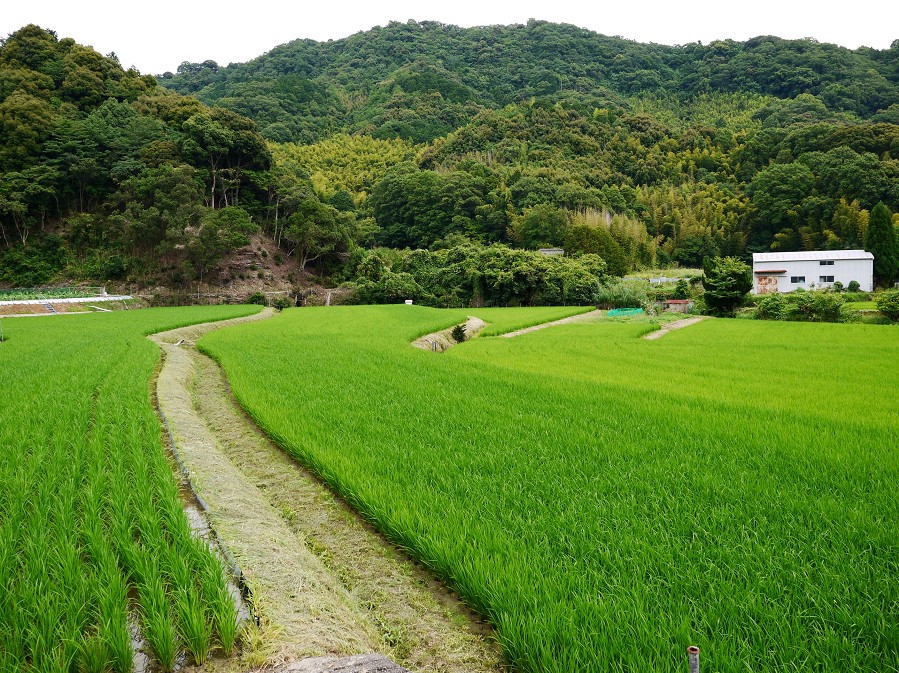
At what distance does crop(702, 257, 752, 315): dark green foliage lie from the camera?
21781 millimetres

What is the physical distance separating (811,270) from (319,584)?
3793cm

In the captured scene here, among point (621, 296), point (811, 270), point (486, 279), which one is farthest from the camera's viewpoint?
point (486, 279)

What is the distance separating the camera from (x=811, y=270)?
102 feet

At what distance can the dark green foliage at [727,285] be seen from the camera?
21.8 meters

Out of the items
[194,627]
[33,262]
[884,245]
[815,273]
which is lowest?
[194,627]

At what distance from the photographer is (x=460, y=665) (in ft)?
6.79

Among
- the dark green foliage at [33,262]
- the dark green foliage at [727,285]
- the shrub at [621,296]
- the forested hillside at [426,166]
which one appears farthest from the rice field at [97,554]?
the dark green foliage at [33,262]

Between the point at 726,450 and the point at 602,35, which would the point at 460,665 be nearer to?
the point at 726,450

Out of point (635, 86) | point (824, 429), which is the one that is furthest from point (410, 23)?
point (824, 429)

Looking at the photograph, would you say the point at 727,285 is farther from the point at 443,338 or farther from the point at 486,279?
the point at 443,338

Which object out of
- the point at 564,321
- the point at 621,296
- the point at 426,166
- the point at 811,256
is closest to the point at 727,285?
the point at 621,296

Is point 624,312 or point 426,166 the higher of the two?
point 426,166

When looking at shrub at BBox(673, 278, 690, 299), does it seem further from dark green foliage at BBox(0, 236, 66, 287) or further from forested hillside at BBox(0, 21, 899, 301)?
dark green foliage at BBox(0, 236, 66, 287)

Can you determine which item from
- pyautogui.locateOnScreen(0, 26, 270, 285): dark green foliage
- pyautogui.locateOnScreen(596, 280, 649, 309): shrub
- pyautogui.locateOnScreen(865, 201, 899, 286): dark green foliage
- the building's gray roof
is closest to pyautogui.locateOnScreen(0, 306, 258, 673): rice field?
pyautogui.locateOnScreen(596, 280, 649, 309): shrub
